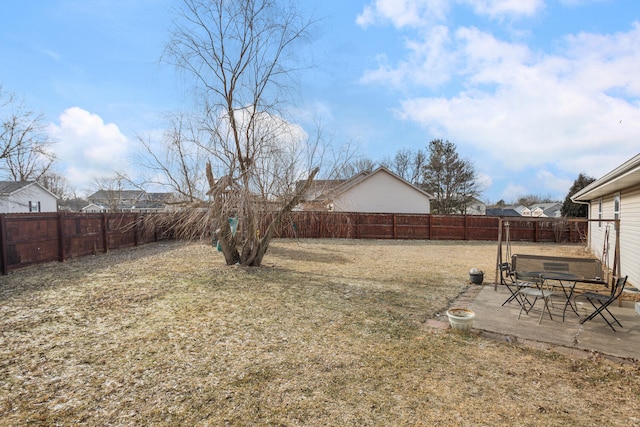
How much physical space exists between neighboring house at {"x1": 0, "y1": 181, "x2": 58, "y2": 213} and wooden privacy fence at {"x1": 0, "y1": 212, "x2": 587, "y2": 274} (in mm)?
15785

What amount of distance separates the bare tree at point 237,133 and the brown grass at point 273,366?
217cm

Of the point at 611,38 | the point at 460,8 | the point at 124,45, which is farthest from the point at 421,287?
the point at 124,45

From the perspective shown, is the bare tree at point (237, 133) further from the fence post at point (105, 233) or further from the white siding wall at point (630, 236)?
the white siding wall at point (630, 236)

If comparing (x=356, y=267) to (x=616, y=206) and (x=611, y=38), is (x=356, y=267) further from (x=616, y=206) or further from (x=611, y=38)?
(x=611, y=38)

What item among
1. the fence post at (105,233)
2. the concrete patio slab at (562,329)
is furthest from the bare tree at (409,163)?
the concrete patio slab at (562,329)

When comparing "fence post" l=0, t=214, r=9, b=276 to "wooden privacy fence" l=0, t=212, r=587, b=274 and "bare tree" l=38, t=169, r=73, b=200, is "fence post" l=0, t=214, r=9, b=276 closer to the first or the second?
"wooden privacy fence" l=0, t=212, r=587, b=274

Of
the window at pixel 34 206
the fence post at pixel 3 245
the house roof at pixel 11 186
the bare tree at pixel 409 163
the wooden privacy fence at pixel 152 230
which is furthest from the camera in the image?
the bare tree at pixel 409 163

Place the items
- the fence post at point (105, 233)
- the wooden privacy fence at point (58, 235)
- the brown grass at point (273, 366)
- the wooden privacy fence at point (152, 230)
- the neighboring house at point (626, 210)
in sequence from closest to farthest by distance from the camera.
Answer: the brown grass at point (273, 366) → the neighboring house at point (626, 210) → the wooden privacy fence at point (58, 235) → the wooden privacy fence at point (152, 230) → the fence post at point (105, 233)

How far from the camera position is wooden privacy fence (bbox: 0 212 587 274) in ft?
27.8

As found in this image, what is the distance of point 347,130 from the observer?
8430mm

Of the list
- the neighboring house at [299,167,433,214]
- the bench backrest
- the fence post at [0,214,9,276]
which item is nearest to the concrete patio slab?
the bench backrest

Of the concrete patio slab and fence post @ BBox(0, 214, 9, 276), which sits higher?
fence post @ BBox(0, 214, 9, 276)

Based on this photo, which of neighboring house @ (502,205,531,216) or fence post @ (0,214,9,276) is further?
neighboring house @ (502,205,531,216)

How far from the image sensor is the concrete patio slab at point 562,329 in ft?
12.5
